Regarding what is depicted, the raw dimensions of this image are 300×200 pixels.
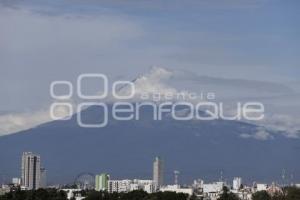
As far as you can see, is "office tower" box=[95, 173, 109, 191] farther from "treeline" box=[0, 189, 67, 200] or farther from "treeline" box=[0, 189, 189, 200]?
"treeline" box=[0, 189, 67, 200]

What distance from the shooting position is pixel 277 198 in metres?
65.3

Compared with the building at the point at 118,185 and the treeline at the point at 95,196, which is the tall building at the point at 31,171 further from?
the treeline at the point at 95,196

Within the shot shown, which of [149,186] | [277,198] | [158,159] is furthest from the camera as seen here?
[158,159]

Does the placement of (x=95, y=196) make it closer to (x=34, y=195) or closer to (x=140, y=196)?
(x=140, y=196)

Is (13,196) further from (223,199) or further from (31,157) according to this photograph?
(31,157)

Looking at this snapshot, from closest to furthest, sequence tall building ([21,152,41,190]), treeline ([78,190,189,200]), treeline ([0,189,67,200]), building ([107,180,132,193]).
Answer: treeline ([78,190,189,200]) → treeline ([0,189,67,200]) → building ([107,180,132,193]) → tall building ([21,152,41,190])

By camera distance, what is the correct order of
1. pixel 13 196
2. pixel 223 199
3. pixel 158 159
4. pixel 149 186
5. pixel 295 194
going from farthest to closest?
1. pixel 158 159
2. pixel 149 186
3. pixel 223 199
4. pixel 13 196
5. pixel 295 194

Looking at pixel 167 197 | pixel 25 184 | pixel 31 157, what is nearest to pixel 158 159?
pixel 31 157

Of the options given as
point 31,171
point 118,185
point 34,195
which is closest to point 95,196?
point 34,195

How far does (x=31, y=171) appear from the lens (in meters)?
134

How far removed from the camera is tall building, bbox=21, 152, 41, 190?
129625mm

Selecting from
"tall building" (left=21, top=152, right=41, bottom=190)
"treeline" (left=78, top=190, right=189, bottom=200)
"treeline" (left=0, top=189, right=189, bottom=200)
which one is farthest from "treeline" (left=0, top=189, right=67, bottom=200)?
"tall building" (left=21, top=152, right=41, bottom=190)

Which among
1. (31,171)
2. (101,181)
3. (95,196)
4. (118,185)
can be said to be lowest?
(95,196)

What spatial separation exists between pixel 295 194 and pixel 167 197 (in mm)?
11589
